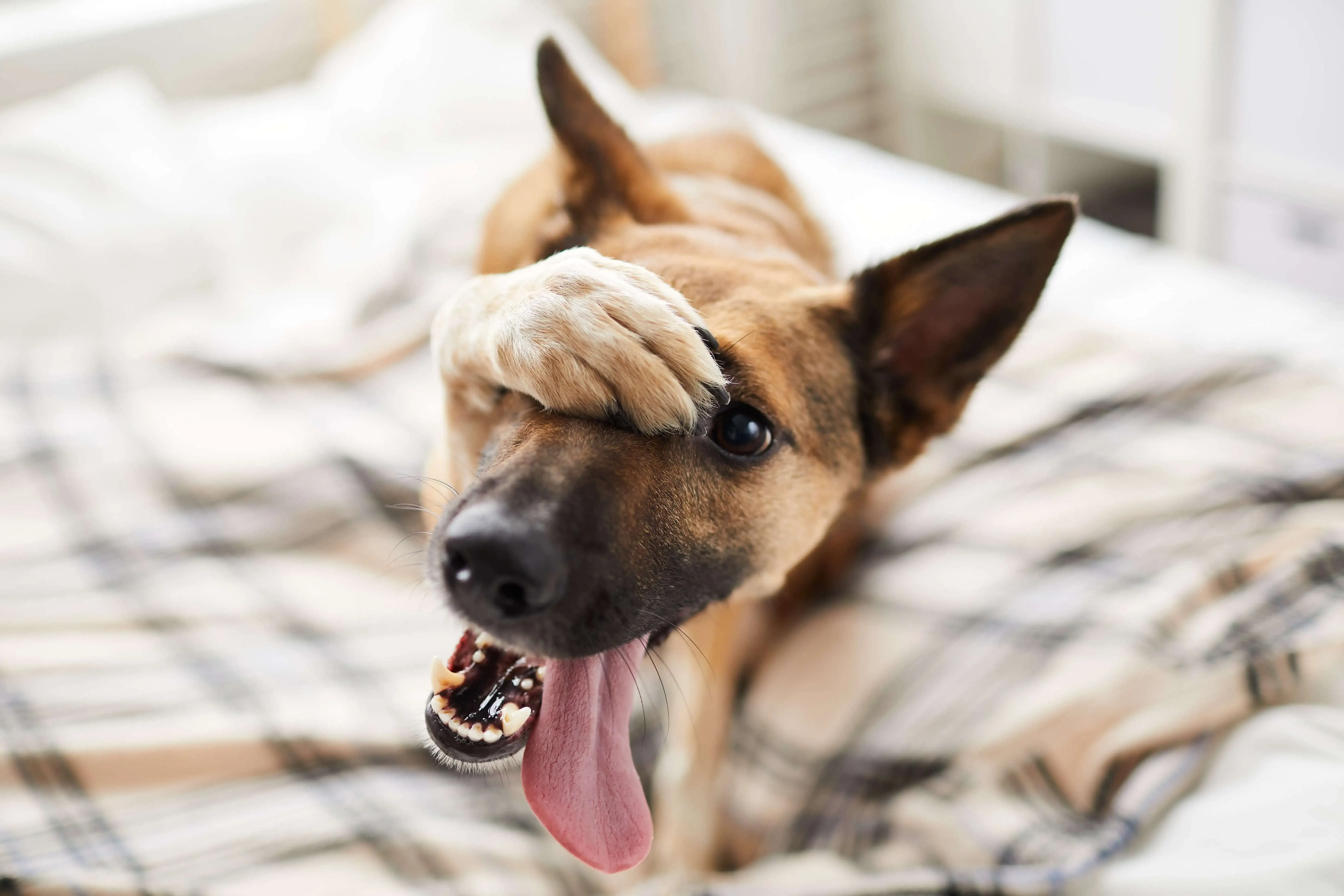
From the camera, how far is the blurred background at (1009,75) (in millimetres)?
3271

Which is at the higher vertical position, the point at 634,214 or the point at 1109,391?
the point at 634,214

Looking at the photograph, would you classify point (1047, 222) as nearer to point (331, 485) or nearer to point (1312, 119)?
point (331, 485)

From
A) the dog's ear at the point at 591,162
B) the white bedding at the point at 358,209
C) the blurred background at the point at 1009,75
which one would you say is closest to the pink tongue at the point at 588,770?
the dog's ear at the point at 591,162

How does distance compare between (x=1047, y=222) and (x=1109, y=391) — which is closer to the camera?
(x=1047, y=222)

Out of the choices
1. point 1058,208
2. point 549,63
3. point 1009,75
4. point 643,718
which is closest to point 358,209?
point 643,718

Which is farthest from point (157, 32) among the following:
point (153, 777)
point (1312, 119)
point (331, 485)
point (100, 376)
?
point (1312, 119)

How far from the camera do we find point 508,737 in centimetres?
84

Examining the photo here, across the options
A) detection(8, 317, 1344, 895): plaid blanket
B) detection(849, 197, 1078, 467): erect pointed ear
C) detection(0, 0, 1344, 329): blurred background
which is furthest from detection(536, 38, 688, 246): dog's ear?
detection(0, 0, 1344, 329): blurred background

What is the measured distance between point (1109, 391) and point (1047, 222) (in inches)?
42.8

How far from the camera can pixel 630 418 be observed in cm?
83

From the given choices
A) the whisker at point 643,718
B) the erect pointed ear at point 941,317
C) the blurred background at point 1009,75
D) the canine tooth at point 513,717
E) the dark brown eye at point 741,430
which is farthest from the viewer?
the blurred background at point 1009,75

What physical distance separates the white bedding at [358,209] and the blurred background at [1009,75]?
0.34m

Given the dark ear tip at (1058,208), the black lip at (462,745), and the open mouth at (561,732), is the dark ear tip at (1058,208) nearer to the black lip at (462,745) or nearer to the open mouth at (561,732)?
the open mouth at (561,732)

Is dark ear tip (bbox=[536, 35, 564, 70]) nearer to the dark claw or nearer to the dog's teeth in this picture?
the dark claw
